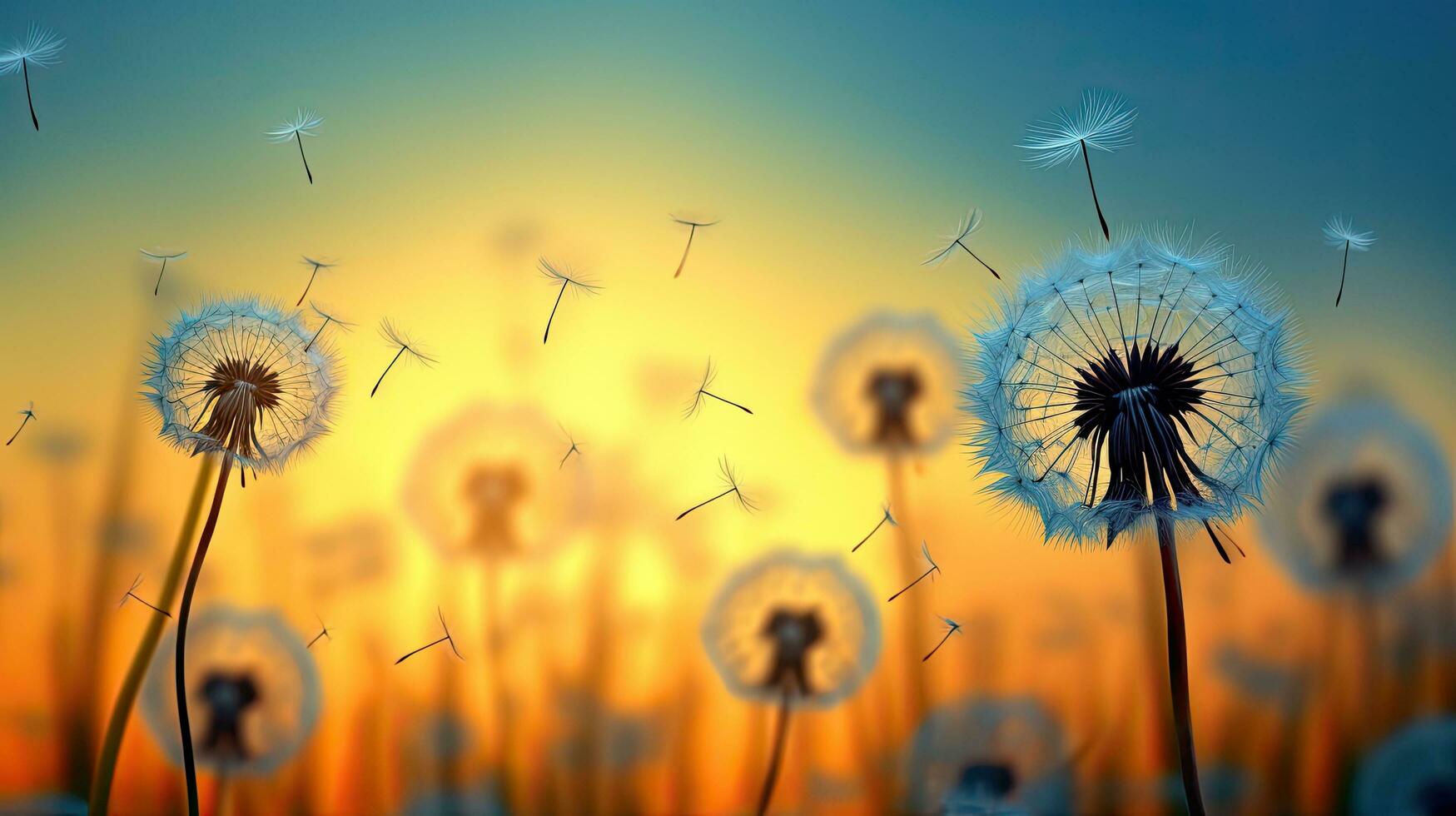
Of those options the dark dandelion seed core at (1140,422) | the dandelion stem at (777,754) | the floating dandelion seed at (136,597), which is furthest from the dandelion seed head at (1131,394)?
the floating dandelion seed at (136,597)

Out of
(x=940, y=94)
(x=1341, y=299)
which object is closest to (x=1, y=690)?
(x=940, y=94)

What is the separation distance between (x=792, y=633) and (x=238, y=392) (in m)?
1.54

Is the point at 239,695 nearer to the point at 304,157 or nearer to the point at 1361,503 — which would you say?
the point at 304,157

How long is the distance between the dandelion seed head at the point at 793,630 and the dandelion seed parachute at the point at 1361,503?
1043 millimetres

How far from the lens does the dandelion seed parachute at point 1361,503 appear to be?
7.55 ft

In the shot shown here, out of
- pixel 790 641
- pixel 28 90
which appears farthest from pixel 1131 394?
pixel 28 90

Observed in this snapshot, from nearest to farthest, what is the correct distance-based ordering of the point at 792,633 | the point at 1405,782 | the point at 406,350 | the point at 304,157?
1. the point at 1405,782
2. the point at 792,633
3. the point at 406,350
4. the point at 304,157

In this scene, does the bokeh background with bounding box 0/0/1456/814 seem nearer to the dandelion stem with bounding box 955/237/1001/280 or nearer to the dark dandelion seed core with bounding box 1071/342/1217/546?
the dandelion stem with bounding box 955/237/1001/280

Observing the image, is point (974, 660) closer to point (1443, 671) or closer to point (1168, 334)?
point (1168, 334)

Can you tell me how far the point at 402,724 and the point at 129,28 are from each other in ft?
6.77

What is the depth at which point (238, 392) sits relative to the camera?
239 cm

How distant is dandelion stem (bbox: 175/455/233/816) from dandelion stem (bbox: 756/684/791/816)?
4.55 ft

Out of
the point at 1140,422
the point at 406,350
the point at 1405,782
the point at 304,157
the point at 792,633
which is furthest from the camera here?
the point at 304,157

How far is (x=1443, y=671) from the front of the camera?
227 centimetres
